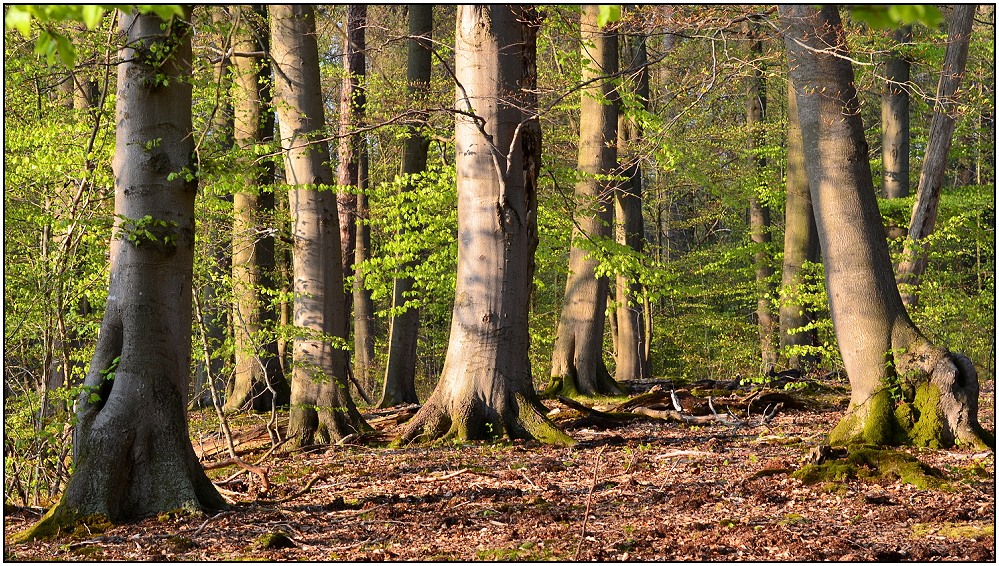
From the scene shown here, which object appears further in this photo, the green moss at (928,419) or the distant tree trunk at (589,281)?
the distant tree trunk at (589,281)

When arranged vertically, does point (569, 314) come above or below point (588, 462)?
above

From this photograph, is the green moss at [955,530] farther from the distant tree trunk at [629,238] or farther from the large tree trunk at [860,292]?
the distant tree trunk at [629,238]

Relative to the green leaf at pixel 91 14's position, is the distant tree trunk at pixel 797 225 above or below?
above

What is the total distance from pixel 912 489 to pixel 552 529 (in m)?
2.61

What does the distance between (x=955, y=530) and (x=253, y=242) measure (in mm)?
8150

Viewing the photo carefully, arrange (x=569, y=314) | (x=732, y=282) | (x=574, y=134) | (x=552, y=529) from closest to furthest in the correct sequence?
(x=552, y=529) < (x=569, y=314) < (x=574, y=134) < (x=732, y=282)

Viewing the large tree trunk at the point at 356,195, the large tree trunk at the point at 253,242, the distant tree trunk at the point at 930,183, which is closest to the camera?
the large tree trunk at the point at 253,242

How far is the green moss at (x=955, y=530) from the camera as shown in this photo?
4.63m

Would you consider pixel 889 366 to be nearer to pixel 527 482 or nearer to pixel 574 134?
pixel 527 482

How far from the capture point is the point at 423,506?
5.96 meters

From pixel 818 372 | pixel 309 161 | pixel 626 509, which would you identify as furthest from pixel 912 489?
pixel 818 372

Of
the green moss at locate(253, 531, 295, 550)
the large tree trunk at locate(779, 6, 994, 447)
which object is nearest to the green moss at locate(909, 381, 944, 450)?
the large tree trunk at locate(779, 6, 994, 447)

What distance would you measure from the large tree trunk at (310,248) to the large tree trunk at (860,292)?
15.8ft

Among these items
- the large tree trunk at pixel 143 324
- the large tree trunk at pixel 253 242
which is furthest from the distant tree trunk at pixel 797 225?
the large tree trunk at pixel 143 324
